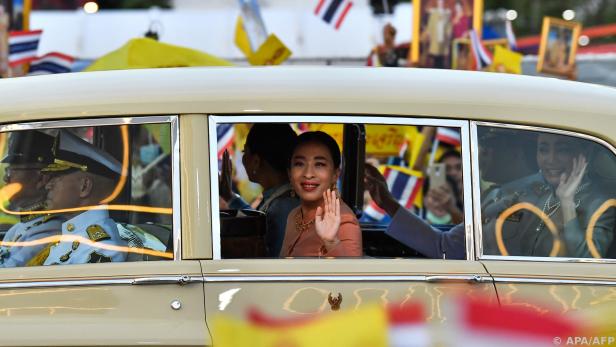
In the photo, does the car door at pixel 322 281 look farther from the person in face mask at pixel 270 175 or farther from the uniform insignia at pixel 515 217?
the person in face mask at pixel 270 175

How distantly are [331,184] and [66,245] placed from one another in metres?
1.07

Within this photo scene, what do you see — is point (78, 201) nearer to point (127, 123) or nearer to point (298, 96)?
point (127, 123)

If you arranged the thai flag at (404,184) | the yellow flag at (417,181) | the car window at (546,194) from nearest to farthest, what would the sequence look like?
1. the car window at (546,194)
2. the thai flag at (404,184)
3. the yellow flag at (417,181)

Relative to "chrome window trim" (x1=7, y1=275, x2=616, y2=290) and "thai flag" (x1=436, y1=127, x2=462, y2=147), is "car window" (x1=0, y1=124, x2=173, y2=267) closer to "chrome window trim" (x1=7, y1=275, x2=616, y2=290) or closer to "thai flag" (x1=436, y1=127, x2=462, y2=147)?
"chrome window trim" (x1=7, y1=275, x2=616, y2=290)

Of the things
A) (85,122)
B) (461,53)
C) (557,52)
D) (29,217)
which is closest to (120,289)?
(29,217)

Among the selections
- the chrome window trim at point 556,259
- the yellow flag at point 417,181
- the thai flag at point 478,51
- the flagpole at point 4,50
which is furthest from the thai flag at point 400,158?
the chrome window trim at point 556,259

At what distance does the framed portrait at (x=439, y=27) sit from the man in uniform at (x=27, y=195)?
340 inches

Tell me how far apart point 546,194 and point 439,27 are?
342 inches

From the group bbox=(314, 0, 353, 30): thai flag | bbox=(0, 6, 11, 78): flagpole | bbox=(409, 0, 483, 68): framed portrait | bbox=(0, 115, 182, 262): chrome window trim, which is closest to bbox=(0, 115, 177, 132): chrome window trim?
bbox=(0, 115, 182, 262): chrome window trim

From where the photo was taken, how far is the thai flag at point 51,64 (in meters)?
10.8

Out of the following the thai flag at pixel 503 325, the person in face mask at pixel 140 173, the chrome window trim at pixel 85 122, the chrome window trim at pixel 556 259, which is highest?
the chrome window trim at pixel 85 122

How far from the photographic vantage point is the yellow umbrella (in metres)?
8.12

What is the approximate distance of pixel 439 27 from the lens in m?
12.2

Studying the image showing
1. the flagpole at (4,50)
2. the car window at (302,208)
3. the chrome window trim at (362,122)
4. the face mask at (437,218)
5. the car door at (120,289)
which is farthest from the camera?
the flagpole at (4,50)
